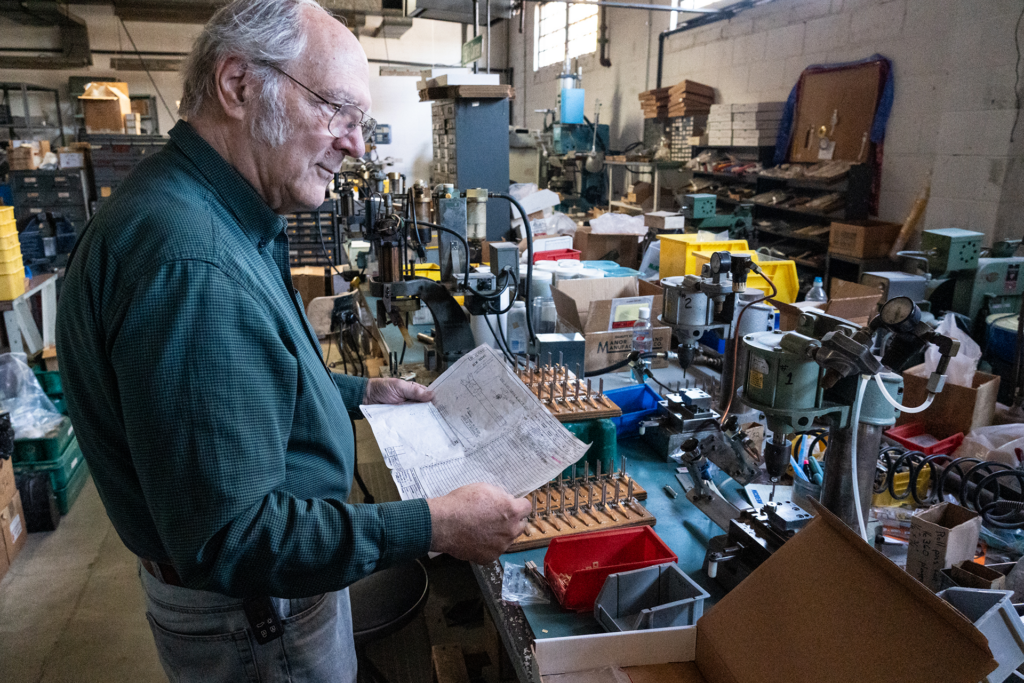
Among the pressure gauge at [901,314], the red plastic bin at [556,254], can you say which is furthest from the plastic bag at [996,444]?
the red plastic bin at [556,254]

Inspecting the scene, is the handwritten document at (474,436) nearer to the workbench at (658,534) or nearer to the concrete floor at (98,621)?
the workbench at (658,534)

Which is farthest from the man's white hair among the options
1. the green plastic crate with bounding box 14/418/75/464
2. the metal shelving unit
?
the metal shelving unit

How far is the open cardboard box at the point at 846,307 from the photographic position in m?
2.30

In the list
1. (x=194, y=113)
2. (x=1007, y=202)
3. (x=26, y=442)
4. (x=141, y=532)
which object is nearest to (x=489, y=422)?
(x=141, y=532)

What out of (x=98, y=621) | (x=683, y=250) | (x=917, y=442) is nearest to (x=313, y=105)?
(x=917, y=442)

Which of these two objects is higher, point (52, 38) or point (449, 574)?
point (52, 38)

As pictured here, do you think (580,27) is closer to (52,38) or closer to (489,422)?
(52,38)

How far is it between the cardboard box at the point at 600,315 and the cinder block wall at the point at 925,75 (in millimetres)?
2196

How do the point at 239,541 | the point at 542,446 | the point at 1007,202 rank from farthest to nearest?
the point at 1007,202 → the point at 542,446 → the point at 239,541

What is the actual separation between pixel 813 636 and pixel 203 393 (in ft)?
2.59

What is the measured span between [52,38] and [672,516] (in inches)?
455

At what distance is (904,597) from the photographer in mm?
820

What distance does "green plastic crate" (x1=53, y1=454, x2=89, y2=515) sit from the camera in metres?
2.81

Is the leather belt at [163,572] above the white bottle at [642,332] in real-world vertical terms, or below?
below
